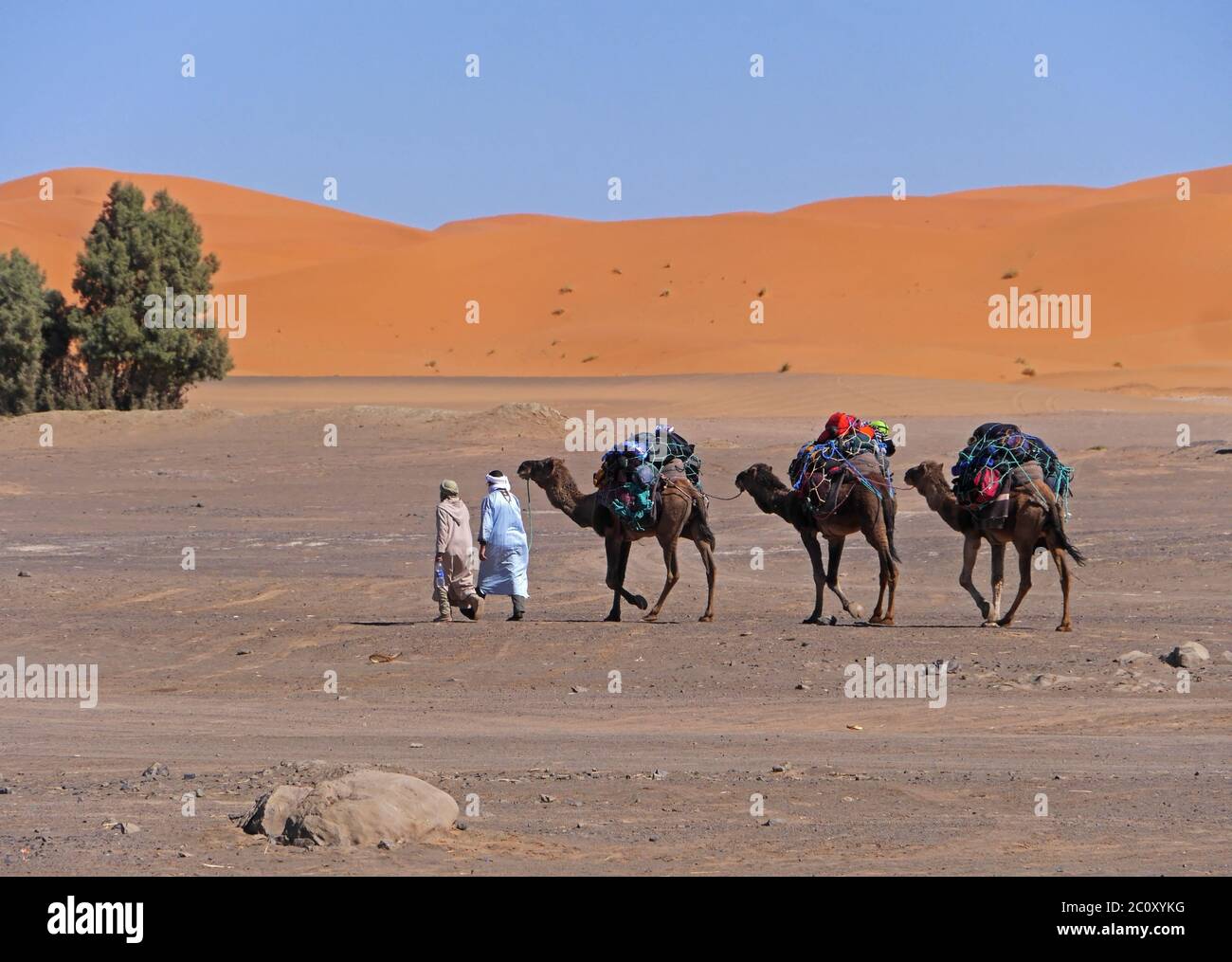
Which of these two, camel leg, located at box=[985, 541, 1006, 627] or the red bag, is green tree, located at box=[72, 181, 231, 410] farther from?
the red bag

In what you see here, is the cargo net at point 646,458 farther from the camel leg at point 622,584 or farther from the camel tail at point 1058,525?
the camel tail at point 1058,525

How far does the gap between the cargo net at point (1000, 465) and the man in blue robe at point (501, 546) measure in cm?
430

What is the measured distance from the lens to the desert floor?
8.94 metres

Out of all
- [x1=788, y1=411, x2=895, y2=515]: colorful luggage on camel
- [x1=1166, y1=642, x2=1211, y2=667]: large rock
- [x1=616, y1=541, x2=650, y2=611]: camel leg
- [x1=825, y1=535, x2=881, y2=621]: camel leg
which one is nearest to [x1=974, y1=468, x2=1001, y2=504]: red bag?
[x1=788, y1=411, x2=895, y2=515]: colorful luggage on camel

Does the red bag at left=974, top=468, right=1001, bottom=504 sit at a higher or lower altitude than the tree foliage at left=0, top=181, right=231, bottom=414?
lower

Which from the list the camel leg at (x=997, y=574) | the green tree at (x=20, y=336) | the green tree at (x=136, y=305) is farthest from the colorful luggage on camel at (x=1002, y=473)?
the green tree at (x=20, y=336)

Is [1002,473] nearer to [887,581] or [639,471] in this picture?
[887,581]

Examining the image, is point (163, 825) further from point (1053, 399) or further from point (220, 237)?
point (220, 237)

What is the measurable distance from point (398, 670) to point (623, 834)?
6396mm

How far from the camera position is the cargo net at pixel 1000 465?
635 inches

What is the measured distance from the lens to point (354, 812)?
8773mm

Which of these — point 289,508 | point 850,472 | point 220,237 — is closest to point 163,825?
point 850,472

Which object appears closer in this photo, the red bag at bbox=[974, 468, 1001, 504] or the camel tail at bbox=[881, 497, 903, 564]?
the red bag at bbox=[974, 468, 1001, 504]

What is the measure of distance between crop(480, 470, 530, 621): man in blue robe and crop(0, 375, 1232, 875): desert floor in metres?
0.46
